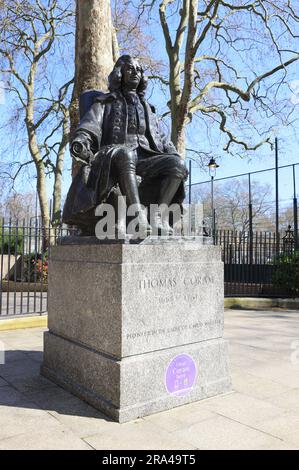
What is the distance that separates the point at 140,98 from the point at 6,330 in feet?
16.5

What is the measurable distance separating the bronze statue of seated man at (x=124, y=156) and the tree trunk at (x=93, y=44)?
5074mm

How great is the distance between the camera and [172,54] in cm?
1404

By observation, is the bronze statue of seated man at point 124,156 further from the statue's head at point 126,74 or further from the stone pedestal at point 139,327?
the stone pedestal at point 139,327

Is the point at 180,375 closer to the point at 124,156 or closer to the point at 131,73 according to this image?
the point at 124,156

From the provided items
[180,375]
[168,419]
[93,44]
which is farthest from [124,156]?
[93,44]

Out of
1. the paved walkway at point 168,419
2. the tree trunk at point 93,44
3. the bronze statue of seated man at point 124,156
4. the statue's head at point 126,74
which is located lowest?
the paved walkway at point 168,419

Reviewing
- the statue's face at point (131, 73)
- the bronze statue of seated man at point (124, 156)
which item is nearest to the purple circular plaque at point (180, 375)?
the bronze statue of seated man at point (124, 156)

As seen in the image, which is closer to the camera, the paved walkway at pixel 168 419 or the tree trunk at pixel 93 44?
the paved walkway at pixel 168 419

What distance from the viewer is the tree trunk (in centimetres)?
913

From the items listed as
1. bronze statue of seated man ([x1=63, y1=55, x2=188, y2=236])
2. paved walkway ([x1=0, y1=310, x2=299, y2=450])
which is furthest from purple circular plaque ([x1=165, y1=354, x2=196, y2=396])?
bronze statue of seated man ([x1=63, y1=55, x2=188, y2=236])

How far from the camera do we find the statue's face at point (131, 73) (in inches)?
171

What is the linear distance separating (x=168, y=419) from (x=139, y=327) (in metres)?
0.75

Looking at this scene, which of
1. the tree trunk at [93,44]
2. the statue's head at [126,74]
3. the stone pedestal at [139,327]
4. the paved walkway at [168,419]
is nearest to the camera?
the paved walkway at [168,419]

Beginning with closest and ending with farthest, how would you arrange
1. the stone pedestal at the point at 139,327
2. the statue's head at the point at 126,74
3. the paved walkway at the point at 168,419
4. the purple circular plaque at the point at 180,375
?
1. the paved walkway at the point at 168,419
2. the stone pedestal at the point at 139,327
3. the purple circular plaque at the point at 180,375
4. the statue's head at the point at 126,74
